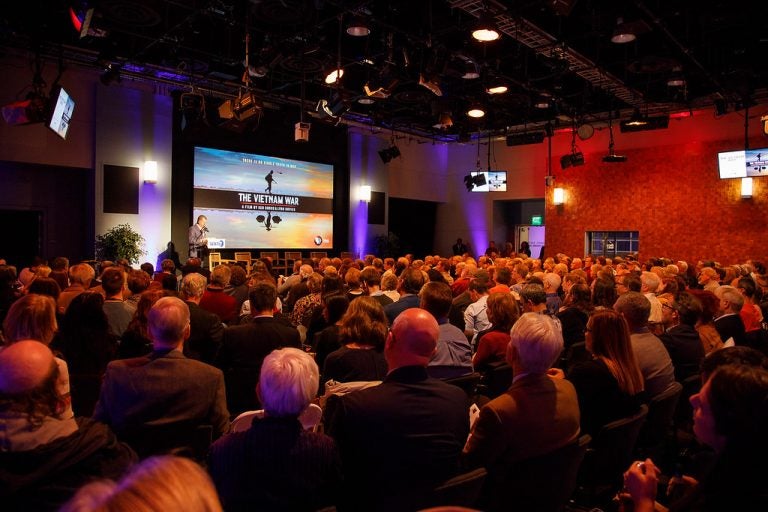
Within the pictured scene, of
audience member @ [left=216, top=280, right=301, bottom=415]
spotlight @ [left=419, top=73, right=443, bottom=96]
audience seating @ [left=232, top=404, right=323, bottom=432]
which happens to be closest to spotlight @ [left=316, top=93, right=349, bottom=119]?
spotlight @ [left=419, top=73, right=443, bottom=96]

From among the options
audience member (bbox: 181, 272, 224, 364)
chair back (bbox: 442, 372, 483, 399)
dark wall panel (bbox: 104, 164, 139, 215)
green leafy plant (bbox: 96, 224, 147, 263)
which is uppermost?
dark wall panel (bbox: 104, 164, 139, 215)

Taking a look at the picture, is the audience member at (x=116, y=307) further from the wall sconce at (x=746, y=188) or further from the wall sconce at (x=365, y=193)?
the wall sconce at (x=746, y=188)

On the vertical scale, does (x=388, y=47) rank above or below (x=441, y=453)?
above

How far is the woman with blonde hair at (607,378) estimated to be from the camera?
288cm

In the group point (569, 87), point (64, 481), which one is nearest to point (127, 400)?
point (64, 481)

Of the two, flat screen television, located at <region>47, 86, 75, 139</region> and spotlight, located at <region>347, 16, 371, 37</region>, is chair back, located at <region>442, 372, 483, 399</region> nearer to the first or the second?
spotlight, located at <region>347, 16, 371, 37</region>

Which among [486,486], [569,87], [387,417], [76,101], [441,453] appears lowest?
[486,486]

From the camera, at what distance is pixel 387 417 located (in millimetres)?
2162

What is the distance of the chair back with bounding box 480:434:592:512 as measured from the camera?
2.25m

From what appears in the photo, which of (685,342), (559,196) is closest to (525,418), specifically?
(685,342)

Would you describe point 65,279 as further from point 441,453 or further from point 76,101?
point 76,101

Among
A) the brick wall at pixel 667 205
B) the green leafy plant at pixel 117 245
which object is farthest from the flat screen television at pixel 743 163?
the green leafy plant at pixel 117 245

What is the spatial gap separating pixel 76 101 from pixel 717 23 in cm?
1202

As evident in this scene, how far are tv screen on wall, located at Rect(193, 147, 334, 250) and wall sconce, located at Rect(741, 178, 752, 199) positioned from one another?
35.6 ft
